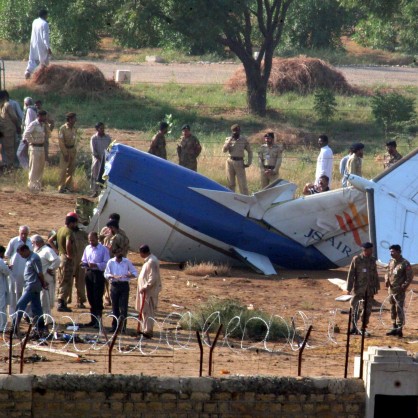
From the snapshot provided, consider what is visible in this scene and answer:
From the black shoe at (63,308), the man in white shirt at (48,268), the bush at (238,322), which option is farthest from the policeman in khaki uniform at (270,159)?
the man in white shirt at (48,268)

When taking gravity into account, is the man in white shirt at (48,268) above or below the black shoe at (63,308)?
above

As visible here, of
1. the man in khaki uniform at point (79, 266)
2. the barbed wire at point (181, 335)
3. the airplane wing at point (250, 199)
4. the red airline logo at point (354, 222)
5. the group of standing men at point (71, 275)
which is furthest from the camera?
the red airline logo at point (354, 222)

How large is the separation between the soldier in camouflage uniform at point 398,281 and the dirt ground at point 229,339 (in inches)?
12.4

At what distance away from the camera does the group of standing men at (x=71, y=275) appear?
679 inches

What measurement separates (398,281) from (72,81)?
884 inches

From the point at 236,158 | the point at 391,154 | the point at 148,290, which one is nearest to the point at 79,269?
the point at 148,290

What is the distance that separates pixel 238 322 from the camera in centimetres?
1808

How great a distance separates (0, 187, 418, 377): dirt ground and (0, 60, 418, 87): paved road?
20691 millimetres

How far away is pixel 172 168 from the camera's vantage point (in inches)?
914

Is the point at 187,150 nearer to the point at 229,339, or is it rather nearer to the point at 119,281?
the point at 229,339

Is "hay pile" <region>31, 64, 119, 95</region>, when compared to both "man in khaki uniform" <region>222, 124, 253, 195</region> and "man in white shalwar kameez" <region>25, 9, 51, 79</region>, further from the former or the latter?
"man in khaki uniform" <region>222, 124, 253, 195</region>

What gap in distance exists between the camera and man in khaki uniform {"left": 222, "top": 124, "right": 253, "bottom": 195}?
1061 inches

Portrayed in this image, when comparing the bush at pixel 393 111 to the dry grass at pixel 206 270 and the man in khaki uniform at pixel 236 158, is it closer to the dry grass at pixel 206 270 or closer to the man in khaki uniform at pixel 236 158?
the man in khaki uniform at pixel 236 158

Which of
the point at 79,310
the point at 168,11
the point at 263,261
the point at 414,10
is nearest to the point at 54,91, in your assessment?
the point at 168,11
